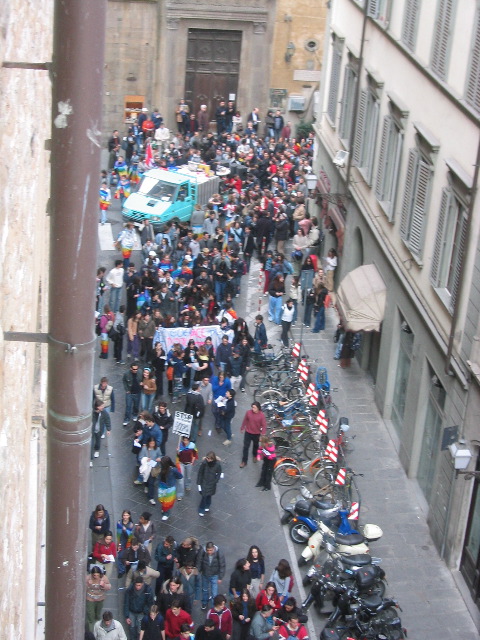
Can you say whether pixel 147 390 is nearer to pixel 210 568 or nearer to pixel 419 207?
pixel 210 568

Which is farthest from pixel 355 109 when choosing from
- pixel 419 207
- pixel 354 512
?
pixel 354 512

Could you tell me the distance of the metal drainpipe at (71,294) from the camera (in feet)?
12.1

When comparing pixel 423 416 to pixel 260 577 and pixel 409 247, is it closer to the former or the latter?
pixel 409 247

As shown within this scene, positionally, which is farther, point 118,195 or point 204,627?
point 118,195

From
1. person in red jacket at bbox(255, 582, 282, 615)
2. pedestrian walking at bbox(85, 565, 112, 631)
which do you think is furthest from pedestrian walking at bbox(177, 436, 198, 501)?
person in red jacket at bbox(255, 582, 282, 615)

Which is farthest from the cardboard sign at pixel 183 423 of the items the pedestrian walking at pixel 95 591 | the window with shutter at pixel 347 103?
the window with shutter at pixel 347 103

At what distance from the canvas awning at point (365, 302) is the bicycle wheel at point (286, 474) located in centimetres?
450

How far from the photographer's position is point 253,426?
2016cm

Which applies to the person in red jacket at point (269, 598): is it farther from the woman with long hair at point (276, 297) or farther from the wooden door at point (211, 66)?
the wooden door at point (211, 66)

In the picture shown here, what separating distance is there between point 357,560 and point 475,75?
808 centimetres

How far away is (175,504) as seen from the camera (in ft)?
63.6

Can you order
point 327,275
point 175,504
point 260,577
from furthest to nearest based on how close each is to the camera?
point 327,275
point 175,504
point 260,577

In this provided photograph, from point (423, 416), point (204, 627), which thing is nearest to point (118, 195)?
point (423, 416)

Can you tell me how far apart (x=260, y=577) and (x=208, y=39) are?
2984cm
